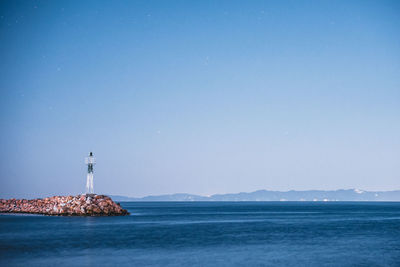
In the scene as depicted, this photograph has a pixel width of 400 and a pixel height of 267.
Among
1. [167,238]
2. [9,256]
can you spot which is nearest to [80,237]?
[167,238]

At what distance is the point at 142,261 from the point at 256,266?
8.14 m

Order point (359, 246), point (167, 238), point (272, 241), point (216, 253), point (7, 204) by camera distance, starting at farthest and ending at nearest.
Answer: point (7, 204), point (167, 238), point (272, 241), point (359, 246), point (216, 253)

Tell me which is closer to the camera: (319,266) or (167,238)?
(319,266)

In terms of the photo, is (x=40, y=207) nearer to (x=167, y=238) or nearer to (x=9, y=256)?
(x=167, y=238)

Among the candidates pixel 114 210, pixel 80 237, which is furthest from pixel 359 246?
pixel 114 210

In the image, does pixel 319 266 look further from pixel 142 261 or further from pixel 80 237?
pixel 80 237

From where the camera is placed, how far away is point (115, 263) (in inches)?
1150

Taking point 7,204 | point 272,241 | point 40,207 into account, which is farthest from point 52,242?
point 7,204

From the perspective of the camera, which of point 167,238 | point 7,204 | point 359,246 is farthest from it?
point 7,204

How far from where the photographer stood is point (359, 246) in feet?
132

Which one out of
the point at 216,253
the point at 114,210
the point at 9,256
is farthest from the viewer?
the point at 114,210

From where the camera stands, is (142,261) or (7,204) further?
(7,204)

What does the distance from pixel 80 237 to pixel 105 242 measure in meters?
5.49

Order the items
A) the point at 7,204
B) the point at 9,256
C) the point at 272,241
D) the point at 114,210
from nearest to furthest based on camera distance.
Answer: the point at 9,256, the point at 272,241, the point at 114,210, the point at 7,204
